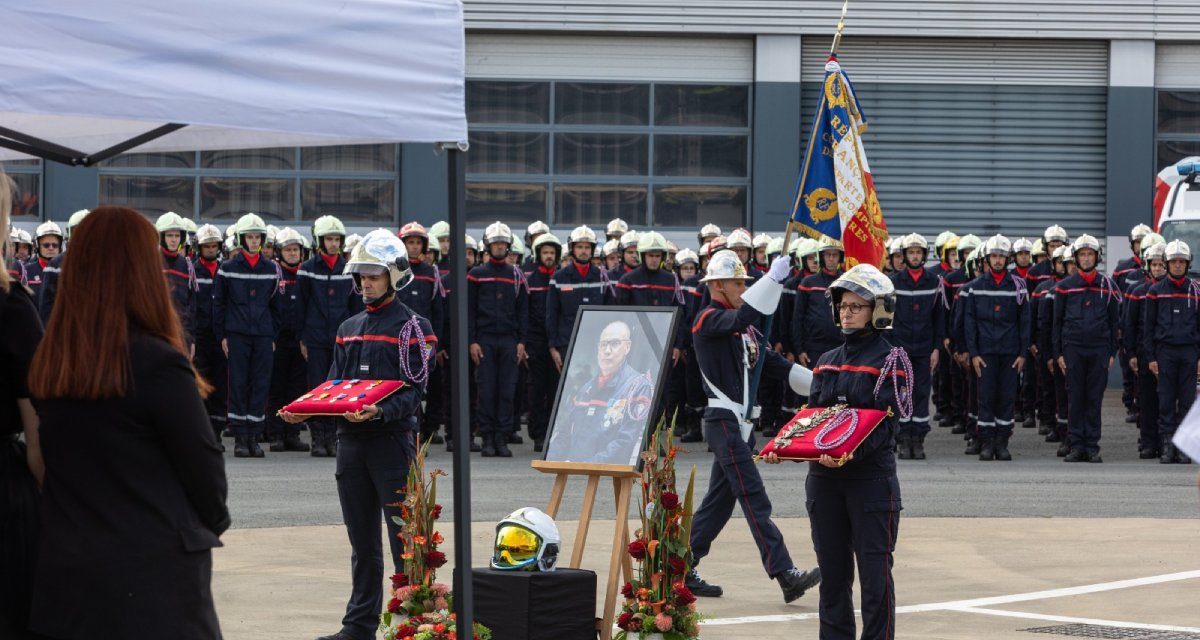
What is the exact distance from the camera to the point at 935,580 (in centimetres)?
1077

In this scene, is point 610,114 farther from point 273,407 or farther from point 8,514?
point 8,514

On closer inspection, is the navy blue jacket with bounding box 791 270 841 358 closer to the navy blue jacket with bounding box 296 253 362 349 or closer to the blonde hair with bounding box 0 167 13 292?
the navy blue jacket with bounding box 296 253 362 349

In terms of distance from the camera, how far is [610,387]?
8867mm

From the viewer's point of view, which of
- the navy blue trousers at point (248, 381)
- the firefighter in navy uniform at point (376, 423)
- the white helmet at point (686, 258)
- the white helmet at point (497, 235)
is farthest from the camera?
the white helmet at point (686, 258)

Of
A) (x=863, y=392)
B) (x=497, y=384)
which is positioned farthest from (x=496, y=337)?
(x=863, y=392)

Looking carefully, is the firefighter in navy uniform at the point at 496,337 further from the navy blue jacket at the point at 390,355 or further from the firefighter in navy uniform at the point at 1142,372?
the navy blue jacket at the point at 390,355

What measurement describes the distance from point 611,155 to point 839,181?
18018 millimetres

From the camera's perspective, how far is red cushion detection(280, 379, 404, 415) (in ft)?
27.5

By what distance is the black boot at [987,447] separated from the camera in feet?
59.8

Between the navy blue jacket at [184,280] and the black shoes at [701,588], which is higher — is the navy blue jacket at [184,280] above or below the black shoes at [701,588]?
above

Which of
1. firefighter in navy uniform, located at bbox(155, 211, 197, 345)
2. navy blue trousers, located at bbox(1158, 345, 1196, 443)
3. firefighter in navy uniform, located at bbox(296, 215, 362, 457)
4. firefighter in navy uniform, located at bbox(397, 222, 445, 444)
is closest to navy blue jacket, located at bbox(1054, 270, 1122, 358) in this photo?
navy blue trousers, located at bbox(1158, 345, 1196, 443)

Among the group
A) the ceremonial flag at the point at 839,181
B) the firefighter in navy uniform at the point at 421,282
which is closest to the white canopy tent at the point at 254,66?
the ceremonial flag at the point at 839,181

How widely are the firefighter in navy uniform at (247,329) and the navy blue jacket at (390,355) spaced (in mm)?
8490

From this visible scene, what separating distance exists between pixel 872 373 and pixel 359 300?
10.9 meters
